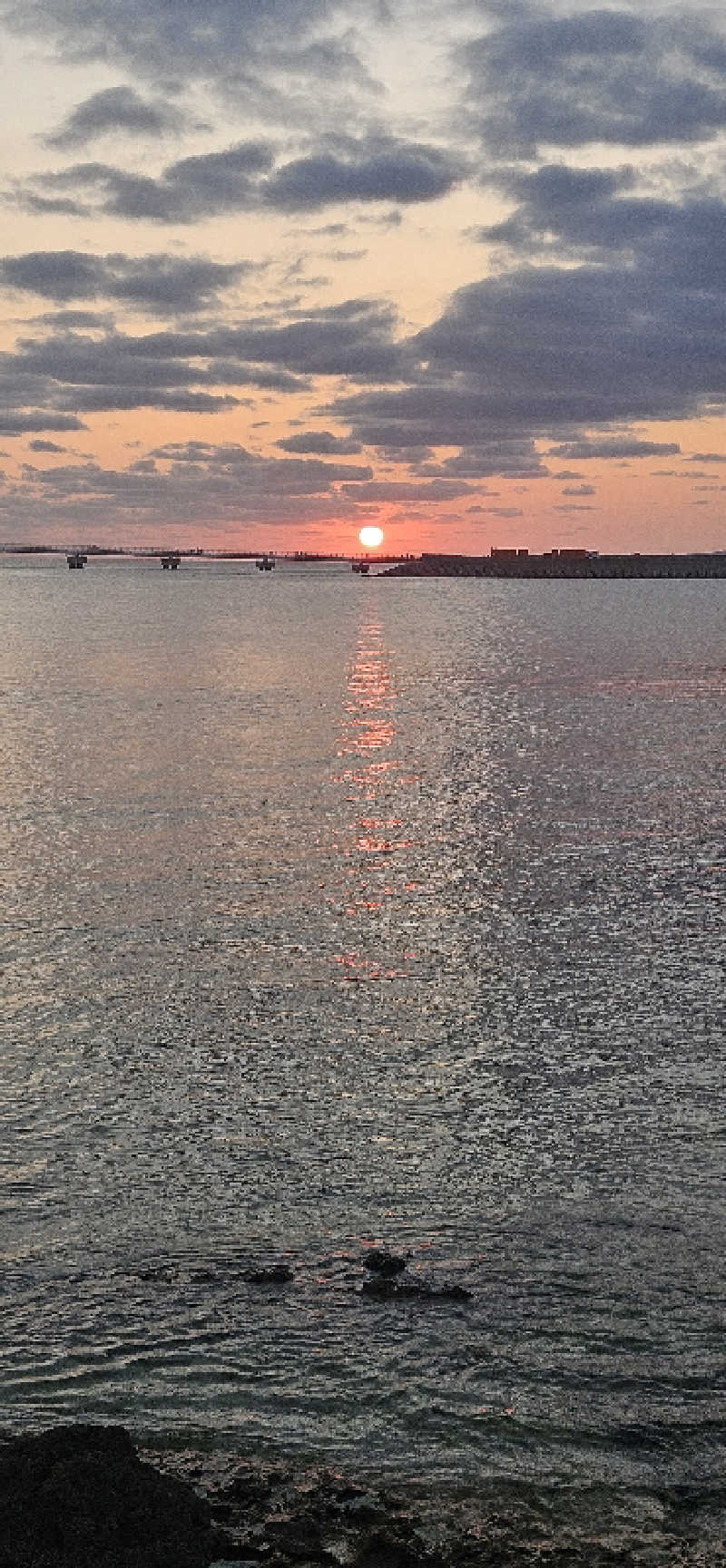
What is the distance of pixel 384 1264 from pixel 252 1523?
2.79 meters

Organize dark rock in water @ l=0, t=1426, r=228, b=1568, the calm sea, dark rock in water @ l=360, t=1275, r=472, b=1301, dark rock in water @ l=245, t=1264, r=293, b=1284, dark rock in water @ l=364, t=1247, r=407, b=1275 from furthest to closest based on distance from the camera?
dark rock in water @ l=364, t=1247, r=407, b=1275 → dark rock in water @ l=245, t=1264, r=293, b=1284 → dark rock in water @ l=360, t=1275, r=472, b=1301 → the calm sea → dark rock in water @ l=0, t=1426, r=228, b=1568

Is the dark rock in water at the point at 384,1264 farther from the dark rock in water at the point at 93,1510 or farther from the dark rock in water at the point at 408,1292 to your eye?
the dark rock in water at the point at 93,1510

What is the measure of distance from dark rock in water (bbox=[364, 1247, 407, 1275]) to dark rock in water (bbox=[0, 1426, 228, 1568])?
2814mm

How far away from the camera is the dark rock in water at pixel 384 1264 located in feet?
34.1

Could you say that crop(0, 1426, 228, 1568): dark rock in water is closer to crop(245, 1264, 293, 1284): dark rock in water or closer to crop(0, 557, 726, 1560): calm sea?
crop(0, 557, 726, 1560): calm sea

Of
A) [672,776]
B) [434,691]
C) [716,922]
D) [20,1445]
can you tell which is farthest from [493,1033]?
[434,691]

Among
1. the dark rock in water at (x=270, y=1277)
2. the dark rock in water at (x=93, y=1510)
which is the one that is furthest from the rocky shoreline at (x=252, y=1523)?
the dark rock in water at (x=270, y=1277)

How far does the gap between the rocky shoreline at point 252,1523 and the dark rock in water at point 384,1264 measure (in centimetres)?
219

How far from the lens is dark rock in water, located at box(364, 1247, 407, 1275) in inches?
410

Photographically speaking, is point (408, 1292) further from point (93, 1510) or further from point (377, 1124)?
point (93, 1510)

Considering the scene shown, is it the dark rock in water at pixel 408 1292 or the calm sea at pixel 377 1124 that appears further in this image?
the dark rock in water at pixel 408 1292

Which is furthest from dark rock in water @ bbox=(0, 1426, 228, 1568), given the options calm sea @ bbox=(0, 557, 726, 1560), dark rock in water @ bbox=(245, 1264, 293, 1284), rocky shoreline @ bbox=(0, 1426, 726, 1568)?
dark rock in water @ bbox=(245, 1264, 293, 1284)

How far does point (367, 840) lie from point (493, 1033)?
10.7 metres

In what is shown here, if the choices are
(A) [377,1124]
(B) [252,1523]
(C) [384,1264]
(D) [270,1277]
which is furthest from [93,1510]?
(A) [377,1124]
